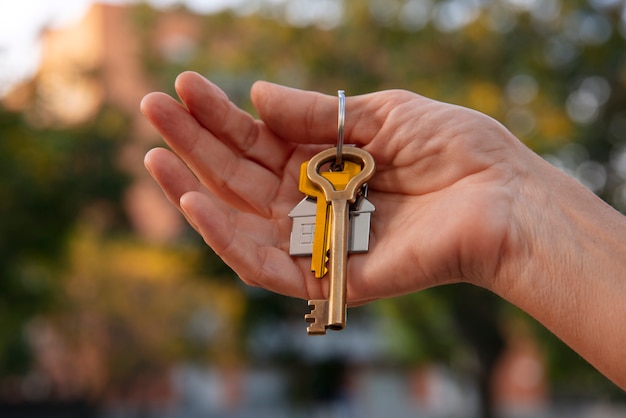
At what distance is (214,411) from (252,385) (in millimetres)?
1626

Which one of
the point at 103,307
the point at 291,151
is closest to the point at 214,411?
the point at 103,307

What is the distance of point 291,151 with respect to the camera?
2.21 metres

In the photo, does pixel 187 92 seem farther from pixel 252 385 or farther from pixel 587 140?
pixel 252 385

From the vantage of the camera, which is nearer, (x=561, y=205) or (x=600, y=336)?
(x=600, y=336)

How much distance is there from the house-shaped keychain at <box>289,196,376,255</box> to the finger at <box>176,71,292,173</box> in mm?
176

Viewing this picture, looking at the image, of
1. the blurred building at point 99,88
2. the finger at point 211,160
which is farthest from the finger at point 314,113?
the blurred building at point 99,88

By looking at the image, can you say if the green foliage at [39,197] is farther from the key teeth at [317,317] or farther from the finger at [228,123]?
the key teeth at [317,317]

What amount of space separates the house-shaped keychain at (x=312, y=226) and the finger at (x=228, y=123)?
0.58ft

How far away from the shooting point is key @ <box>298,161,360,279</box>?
76.5 inches

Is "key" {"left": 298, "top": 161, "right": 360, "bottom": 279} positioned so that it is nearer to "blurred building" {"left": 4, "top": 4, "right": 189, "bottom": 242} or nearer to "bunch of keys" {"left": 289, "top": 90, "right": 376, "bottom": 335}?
"bunch of keys" {"left": 289, "top": 90, "right": 376, "bottom": 335}

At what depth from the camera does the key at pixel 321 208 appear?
194 centimetres

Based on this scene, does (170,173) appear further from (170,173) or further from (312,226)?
(312,226)

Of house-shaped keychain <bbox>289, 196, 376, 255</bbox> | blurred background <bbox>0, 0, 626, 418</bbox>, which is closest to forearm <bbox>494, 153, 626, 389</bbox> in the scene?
house-shaped keychain <bbox>289, 196, 376, 255</bbox>

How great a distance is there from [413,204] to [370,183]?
0.17 m
